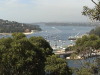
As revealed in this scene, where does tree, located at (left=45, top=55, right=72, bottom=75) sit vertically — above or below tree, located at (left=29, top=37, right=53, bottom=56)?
below

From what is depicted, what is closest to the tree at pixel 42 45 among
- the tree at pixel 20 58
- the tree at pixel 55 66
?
the tree at pixel 20 58

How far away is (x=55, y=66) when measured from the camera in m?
19.6

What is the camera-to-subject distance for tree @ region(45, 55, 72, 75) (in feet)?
64.0

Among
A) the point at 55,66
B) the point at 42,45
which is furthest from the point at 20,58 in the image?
the point at 42,45

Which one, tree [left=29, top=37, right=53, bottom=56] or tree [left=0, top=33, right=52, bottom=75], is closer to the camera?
tree [left=0, top=33, right=52, bottom=75]

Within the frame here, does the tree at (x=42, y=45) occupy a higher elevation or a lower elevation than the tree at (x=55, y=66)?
higher

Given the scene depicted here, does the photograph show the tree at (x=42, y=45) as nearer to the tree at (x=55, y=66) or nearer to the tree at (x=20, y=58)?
the tree at (x=20, y=58)

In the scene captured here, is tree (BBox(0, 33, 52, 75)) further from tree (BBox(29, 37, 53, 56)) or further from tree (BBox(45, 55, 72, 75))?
tree (BBox(45, 55, 72, 75))

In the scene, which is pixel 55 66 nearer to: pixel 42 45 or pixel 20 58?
Result: pixel 20 58

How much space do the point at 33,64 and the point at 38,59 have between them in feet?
1.90

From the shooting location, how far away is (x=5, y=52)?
19734 millimetres

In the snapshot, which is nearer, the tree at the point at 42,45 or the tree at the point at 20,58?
the tree at the point at 20,58

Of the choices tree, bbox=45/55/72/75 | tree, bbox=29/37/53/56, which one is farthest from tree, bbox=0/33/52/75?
tree, bbox=45/55/72/75

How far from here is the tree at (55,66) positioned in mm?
19500
